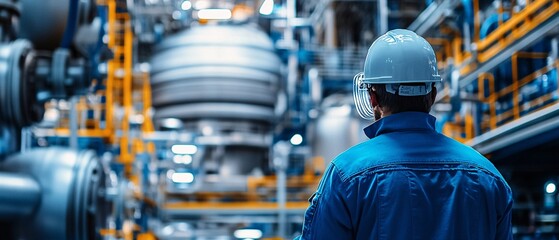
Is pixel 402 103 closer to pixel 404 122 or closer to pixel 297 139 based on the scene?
pixel 404 122

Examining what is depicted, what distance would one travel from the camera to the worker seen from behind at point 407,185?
1.88 meters

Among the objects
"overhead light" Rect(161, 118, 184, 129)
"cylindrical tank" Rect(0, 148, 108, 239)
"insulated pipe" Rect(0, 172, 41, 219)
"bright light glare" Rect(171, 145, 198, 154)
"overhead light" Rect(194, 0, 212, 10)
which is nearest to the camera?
"insulated pipe" Rect(0, 172, 41, 219)

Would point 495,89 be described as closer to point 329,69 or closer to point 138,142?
point 329,69

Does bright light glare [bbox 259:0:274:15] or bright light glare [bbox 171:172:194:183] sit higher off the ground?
bright light glare [bbox 259:0:274:15]

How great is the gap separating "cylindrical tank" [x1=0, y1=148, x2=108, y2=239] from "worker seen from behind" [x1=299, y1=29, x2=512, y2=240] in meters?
3.68

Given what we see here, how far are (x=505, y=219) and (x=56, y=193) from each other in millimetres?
3929

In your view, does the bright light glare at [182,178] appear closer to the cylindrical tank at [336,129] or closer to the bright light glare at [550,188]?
the cylindrical tank at [336,129]

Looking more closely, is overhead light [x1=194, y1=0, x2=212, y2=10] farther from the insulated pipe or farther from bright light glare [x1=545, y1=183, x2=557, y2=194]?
the insulated pipe

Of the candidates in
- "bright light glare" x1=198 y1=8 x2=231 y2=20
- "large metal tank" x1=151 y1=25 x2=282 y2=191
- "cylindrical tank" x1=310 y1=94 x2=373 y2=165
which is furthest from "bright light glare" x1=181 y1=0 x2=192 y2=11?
"cylindrical tank" x1=310 y1=94 x2=373 y2=165

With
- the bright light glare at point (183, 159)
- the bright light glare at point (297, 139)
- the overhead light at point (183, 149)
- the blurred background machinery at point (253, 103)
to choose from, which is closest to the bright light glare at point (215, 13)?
the blurred background machinery at point (253, 103)

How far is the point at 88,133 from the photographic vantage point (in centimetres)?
1009

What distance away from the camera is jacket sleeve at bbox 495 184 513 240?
2.00 m

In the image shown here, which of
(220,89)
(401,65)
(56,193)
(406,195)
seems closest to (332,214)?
(406,195)

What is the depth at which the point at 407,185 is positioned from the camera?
1891 millimetres
